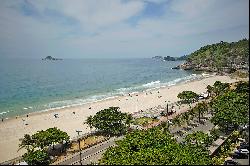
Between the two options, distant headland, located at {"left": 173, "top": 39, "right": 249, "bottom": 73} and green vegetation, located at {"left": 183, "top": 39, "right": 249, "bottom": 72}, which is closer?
distant headland, located at {"left": 173, "top": 39, "right": 249, "bottom": 73}

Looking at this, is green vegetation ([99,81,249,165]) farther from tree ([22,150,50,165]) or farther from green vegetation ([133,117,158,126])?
green vegetation ([133,117,158,126])

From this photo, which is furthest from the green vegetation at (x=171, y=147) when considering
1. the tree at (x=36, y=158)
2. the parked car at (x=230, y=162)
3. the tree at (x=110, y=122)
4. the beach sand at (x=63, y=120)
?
the beach sand at (x=63, y=120)

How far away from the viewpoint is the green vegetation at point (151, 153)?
22203 mm

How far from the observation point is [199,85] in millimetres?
105312

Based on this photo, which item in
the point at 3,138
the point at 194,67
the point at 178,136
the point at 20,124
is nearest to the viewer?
the point at 178,136

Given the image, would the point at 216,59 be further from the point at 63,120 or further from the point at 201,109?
the point at 201,109

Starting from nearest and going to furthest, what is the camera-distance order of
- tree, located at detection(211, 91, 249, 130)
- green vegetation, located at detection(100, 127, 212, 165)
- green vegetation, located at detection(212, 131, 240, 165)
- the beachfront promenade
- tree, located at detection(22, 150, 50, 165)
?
green vegetation, located at detection(100, 127, 212, 165), green vegetation, located at detection(212, 131, 240, 165), the beachfront promenade, tree, located at detection(22, 150, 50, 165), tree, located at detection(211, 91, 249, 130)

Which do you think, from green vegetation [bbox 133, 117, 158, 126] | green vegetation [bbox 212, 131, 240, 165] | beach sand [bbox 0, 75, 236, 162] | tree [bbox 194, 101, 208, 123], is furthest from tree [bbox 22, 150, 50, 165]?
tree [bbox 194, 101, 208, 123]

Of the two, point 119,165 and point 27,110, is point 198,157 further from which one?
point 27,110

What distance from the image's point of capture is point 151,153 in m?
23.2

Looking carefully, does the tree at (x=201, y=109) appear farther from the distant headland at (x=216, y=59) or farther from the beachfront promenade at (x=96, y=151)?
the distant headland at (x=216, y=59)

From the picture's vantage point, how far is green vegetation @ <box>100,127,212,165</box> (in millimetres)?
22203

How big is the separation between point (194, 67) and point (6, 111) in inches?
4939

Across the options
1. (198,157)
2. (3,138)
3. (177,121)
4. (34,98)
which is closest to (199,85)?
(34,98)
